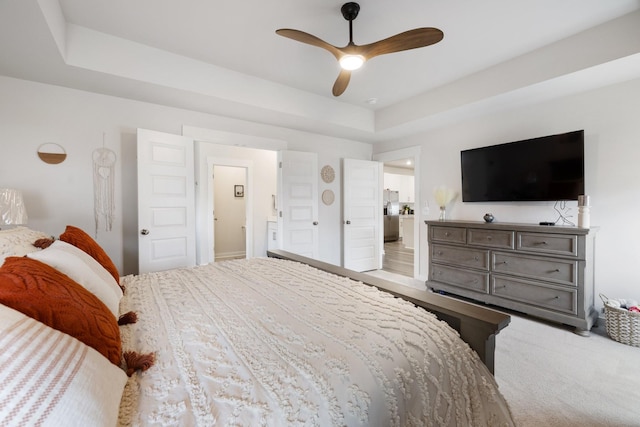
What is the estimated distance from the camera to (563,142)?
2.85m

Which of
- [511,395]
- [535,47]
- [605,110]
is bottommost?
[511,395]

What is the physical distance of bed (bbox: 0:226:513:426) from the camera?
583 millimetres

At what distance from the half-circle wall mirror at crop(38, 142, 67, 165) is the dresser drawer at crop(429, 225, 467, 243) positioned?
13.9 ft

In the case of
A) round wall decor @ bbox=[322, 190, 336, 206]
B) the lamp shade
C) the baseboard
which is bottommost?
the baseboard

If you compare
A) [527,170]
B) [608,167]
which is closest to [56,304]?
[527,170]

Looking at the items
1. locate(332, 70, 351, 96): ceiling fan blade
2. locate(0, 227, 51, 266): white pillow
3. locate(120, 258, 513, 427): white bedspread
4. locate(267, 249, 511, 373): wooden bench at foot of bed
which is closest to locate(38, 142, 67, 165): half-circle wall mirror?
locate(0, 227, 51, 266): white pillow

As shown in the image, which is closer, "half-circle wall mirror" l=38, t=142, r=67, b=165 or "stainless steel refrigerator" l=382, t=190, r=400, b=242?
"half-circle wall mirror" l=38, t=142, r=67, b=165

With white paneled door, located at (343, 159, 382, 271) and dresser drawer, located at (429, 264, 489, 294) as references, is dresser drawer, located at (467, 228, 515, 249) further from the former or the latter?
white paneled door, located at (343, 159, 382, 271)

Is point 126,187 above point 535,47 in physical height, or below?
below

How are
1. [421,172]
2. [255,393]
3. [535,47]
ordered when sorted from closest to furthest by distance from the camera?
[255,393] < [535,47] < [421,172]

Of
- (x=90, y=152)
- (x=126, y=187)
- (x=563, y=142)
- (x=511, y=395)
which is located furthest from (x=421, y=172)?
(x=90, y=152)

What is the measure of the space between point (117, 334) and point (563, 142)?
3944mm

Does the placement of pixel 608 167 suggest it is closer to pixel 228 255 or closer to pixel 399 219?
pixel 228 255

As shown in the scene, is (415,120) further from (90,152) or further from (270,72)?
(90,152)
